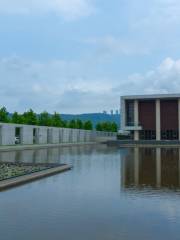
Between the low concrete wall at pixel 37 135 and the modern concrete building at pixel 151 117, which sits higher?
the modern concrete building at pixel 151 117

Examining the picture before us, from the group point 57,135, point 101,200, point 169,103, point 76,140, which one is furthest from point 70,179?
point 76,140

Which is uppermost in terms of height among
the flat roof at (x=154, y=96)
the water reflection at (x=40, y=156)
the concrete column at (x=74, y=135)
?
the flat roof at (x=154, y=96)

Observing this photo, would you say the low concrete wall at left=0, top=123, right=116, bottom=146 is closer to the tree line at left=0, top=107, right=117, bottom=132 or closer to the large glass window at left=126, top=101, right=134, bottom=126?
the tree line at left=0, top=107, right=117, bottom=132

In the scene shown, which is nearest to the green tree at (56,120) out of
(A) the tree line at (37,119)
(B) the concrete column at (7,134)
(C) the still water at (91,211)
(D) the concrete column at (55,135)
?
(A) the tree line at (37,119)

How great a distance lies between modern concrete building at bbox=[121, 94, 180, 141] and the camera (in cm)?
7712

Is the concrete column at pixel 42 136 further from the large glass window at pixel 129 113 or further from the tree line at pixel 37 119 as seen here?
the large glass window at pixel 129 113

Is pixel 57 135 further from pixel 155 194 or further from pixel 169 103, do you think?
pixel 155 194

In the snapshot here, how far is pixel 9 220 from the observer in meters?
8.43

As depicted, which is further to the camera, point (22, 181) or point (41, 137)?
point (41, 137)

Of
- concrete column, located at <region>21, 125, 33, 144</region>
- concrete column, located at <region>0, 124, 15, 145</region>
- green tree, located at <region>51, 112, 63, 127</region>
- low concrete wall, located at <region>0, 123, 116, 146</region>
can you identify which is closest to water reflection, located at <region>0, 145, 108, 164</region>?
concrete column, located at <region>0, 124, 15, 145</region>

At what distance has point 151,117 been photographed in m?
78.6

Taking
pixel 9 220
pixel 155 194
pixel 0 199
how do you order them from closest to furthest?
pixel 9 220
pixel 0 199
pixel 155 194

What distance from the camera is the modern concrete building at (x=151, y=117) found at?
253ft

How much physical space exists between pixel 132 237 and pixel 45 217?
8.38ft
